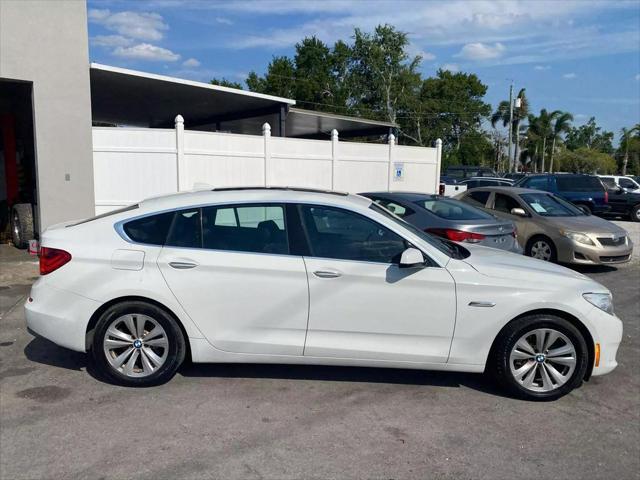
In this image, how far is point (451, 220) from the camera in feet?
27.3

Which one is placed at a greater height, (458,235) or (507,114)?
(507,114)

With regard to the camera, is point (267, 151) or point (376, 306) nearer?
point (376, 306)

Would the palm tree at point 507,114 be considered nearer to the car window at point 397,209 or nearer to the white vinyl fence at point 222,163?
the white vinyl fence at point 222,163

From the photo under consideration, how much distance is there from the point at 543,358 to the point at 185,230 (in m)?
2.96

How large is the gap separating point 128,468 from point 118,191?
906cm

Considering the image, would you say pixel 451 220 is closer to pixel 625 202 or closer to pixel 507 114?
pixel 625 202

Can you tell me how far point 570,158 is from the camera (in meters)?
68.1

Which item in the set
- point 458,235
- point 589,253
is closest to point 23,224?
point 458,235

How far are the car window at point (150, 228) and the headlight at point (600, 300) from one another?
333 centimetres

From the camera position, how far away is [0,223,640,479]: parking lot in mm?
3426

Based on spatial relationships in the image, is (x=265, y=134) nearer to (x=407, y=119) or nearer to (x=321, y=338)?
(x=321, y=338)

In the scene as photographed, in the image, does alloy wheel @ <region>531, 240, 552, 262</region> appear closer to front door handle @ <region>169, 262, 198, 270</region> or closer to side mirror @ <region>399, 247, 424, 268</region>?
side mirror @ <region>399, 247, 424, 268</region>

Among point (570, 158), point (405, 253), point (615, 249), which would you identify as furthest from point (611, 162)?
Result: point (405, 253)

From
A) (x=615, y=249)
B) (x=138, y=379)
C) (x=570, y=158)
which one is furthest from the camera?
(x=570, y=158)
